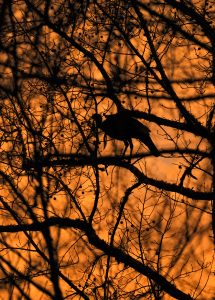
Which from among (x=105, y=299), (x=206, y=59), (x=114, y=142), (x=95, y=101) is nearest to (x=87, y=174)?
(x=114, y=142)

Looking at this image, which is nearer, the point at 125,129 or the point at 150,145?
the point at 125,129

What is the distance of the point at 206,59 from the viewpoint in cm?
551

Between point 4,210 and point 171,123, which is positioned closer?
point 171,123

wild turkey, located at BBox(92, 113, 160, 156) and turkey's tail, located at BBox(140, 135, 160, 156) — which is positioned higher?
wild turkey, located at BBox(92, 113, 160, 156)

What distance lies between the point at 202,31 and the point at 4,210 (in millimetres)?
3236

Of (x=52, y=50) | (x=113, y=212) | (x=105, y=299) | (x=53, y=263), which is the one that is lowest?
(x=105, y=299)

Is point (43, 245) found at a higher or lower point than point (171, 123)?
lower

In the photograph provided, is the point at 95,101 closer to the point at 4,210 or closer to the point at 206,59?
the point at 206,59

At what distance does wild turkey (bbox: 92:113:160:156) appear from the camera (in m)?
5.27

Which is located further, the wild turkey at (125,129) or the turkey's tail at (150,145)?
the turkey's tail at (150,145)

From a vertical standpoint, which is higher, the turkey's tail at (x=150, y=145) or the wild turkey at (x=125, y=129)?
the wild turkey at (x=125, y=129)

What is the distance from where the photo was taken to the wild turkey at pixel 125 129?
527cm

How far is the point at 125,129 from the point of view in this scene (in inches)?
209

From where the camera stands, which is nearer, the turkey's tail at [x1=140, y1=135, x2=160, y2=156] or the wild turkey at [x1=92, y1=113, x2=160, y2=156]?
the wild turkey at [x1=92, y1=113, x2=160, y2=156]
